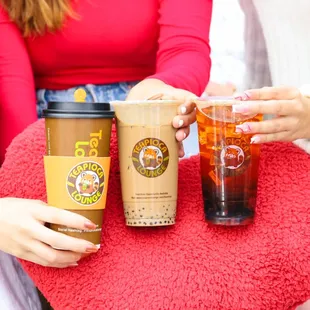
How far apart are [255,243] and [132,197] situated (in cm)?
21

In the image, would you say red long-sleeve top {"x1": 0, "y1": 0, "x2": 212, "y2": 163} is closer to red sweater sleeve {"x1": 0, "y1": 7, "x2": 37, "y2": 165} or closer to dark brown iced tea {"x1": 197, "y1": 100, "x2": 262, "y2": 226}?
red sweater sleeve {"x1": 0, "y1": 7, "x2": 37, "y2": 165}

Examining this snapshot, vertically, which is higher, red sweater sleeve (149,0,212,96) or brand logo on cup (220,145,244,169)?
red sweater sleeve (149,0,212,96)

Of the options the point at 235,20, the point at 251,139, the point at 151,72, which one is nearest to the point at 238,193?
the point at 251,139

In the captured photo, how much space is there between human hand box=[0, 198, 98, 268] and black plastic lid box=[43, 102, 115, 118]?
140mm

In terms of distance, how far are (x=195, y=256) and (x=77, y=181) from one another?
0.78ft

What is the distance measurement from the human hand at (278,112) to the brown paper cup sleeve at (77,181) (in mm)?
212

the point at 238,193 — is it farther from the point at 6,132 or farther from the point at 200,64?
the point at 6,132

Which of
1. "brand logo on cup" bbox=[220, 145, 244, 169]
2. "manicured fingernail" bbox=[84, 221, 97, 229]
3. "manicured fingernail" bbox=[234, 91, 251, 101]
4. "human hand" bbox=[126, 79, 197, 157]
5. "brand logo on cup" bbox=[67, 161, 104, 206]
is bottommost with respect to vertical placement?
"manicured fingernail" bbox=[84, 221, 97, 229]

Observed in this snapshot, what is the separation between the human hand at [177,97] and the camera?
35.6 inches

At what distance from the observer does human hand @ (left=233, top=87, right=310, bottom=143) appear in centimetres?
88

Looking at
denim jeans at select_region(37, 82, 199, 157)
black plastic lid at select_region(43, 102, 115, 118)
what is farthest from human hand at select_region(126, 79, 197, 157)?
denim jeans at select_region(37, 82, 199, 157)

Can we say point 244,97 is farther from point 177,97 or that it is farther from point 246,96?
point 177,97

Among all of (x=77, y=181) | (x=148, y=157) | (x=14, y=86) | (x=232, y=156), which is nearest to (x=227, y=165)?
(x=232, y=156)

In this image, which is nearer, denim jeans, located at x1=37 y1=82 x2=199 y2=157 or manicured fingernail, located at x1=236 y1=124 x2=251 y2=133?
manicured fingernail, located at x1=236 y1=124 x2=251 y2=133
